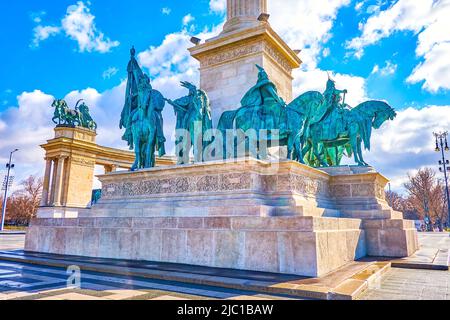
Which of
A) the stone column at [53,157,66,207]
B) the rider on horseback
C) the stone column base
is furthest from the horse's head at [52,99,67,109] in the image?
the stone column base

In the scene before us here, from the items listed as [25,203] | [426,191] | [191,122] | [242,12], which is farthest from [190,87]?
[25,203]

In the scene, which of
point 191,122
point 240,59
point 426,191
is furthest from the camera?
point 426,191

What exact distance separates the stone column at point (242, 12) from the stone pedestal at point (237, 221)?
1001cm

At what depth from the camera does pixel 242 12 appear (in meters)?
18.9

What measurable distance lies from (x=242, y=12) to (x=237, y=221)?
1438 cm

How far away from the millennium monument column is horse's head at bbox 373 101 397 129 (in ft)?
16.1

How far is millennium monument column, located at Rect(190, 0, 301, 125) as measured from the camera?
16297mm

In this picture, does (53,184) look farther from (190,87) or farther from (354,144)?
(354,144)

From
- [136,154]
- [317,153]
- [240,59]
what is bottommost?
[136,154]

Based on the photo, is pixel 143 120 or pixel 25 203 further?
pixel 25 203

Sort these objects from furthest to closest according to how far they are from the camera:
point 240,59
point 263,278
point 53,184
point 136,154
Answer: point 53,184 → point 240,59 → point 136,154 → point 263,278
